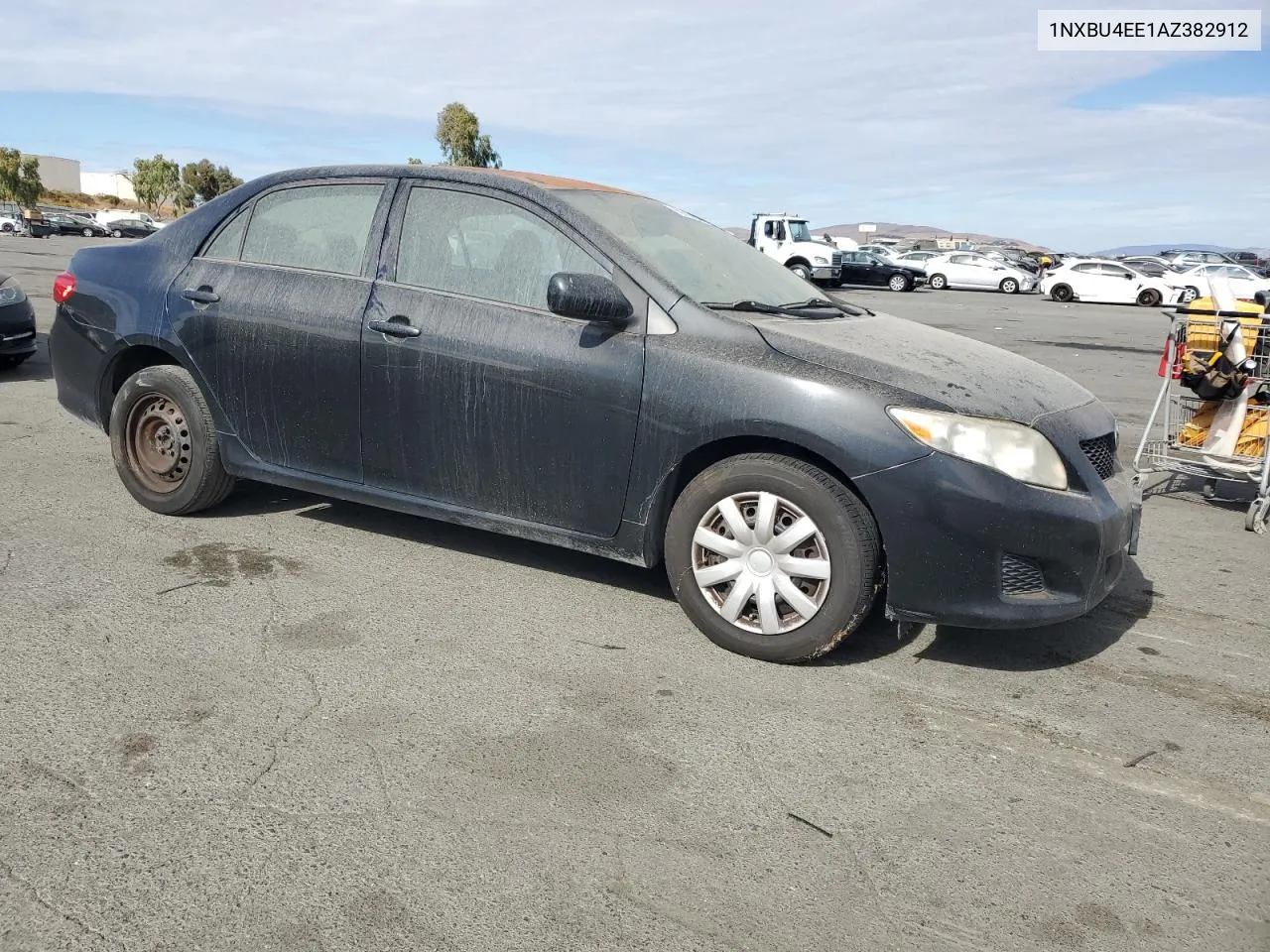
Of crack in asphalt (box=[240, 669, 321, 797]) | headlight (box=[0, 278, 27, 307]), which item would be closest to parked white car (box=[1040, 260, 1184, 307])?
headlight (box=[0, 278, 27, 307])

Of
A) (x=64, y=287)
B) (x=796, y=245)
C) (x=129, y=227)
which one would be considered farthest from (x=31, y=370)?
(x=129, y=227)

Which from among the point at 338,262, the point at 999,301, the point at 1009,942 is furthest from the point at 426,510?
the point at 999,301

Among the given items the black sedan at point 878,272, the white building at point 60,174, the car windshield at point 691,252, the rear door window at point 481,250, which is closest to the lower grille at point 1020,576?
the car windshield at point 691,252

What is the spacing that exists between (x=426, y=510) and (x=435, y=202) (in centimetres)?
129

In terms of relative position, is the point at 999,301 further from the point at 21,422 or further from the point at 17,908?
the point at 17,908

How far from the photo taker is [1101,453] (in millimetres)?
4156

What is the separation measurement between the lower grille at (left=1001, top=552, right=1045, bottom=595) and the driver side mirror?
62.9 inches

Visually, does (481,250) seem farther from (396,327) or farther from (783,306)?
(783,306)

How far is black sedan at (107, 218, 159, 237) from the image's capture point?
2785 inches

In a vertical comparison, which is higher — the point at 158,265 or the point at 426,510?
the point at 158,265

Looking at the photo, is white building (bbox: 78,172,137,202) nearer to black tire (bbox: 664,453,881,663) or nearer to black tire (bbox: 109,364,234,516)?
black tire (bbox: 109,364,234,516)

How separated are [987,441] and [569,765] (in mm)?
1739

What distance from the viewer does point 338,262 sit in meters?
4.78

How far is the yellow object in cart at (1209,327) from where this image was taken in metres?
6.08
